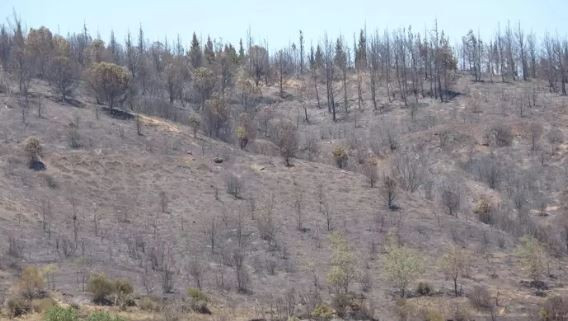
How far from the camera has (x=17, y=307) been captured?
818 inches

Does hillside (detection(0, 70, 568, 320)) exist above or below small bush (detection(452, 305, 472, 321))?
above

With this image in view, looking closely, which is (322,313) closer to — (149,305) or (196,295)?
(196,295)

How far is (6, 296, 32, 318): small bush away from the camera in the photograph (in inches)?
811

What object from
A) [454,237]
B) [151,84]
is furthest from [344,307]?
[151,84]

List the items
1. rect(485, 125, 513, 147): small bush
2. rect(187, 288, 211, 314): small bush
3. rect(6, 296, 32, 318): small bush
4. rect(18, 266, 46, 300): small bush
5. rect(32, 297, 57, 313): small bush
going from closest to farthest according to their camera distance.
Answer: rect(6, 296, 32, 318): small bush < rect(32, 297, 57, 313): small bush < rect(18, 266, 46, 300): small bush < rect(187, 288, 211, 314): small bush < rect(485, 125, 513, 147): small bush

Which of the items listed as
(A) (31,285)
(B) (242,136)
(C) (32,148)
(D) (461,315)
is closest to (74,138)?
(C) (32,148)

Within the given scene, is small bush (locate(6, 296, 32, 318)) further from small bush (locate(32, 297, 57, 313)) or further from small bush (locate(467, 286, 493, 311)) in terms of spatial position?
small bush (locate(467, 286, 493, 311))

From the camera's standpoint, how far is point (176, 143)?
157 ft

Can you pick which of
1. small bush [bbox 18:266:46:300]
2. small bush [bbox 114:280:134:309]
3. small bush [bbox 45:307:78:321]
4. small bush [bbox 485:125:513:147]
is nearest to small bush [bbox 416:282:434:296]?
small bush [bbox 114:280:134:309]

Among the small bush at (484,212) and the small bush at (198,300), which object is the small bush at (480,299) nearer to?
the small bush at (198,300)

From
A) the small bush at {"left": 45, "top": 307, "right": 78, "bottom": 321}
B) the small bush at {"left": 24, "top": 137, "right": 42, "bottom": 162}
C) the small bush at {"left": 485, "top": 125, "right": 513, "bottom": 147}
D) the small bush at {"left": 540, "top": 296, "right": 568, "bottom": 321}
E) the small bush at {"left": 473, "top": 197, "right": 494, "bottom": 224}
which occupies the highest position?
the small bush at {"left": 485, "top": 125, "right": 513, "bottom": 147}

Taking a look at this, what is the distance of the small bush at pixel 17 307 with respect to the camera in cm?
2061

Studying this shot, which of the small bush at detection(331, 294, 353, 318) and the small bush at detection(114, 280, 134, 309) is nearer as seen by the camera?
the small bush at detection(114, 280, 134, 309)

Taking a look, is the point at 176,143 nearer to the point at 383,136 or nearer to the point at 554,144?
the point at 383,136
